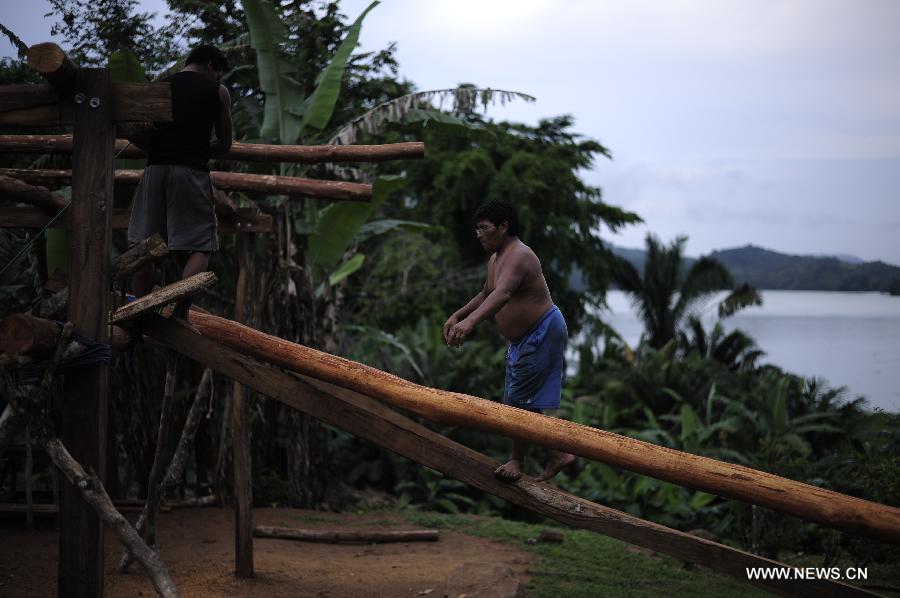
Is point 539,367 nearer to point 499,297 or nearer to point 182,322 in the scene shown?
point 499,297

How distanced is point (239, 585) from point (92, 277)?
2.85 metres

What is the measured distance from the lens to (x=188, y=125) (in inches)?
169

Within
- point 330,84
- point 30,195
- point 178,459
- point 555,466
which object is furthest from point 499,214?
point 330,84

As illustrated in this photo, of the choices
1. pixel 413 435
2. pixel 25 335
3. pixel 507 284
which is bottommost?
pixel 413 435

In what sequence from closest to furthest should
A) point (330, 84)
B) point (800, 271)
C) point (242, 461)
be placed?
1. point (242, 461)
2. point (330, 84)
3. point (800, 271)

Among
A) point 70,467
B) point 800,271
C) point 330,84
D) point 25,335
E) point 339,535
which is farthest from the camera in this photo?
point 800,271

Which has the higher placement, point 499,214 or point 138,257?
point 499,214

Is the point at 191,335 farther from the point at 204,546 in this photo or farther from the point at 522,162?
the point at 522,162

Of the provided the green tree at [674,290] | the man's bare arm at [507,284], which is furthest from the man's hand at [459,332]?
the green tree at [674,290]

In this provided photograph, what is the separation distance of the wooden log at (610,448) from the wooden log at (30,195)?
1688 millimetres

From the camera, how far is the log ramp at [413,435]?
379cm

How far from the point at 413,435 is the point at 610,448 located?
1.05 m

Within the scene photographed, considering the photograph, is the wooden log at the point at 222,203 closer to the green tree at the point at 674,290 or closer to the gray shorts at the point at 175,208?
the gray shorts at the point at 175,208

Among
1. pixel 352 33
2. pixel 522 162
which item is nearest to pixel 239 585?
pixel 352 33
